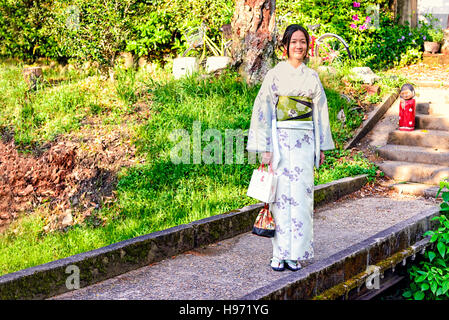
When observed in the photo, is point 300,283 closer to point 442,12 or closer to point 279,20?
point 279,20

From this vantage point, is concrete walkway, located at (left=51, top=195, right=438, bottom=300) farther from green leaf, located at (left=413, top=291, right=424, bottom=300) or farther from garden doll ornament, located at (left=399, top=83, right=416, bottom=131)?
garden doll ornament, located at (left=399, top=83, right=416, bottom=131)

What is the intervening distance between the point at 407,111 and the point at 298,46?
4.63 meters

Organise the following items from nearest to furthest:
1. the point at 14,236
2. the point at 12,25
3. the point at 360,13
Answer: the point at 14,236, the point at 12,25, the point at 360,13

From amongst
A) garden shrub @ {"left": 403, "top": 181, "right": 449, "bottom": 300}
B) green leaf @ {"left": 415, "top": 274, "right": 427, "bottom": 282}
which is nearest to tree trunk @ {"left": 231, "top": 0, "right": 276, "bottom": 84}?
garden shrub @ {"left": 403, "top": 181, "right": 449, "bottom": 300}

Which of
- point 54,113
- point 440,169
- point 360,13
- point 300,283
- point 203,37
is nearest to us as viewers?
point 300,283

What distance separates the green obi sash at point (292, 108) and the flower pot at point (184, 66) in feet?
16.6

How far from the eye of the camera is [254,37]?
29.6 ft

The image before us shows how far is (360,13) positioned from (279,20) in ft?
7.80

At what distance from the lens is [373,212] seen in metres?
6.61

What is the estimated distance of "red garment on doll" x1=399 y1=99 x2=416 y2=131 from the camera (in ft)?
28.1

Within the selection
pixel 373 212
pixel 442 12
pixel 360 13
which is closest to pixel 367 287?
pixel 373 212

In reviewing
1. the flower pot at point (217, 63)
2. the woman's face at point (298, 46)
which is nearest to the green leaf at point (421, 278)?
the woman's face at point (298, 46)

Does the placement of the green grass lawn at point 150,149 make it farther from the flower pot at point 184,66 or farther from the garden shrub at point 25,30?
the garden shrub at point 25,30

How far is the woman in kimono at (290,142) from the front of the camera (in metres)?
4.69
